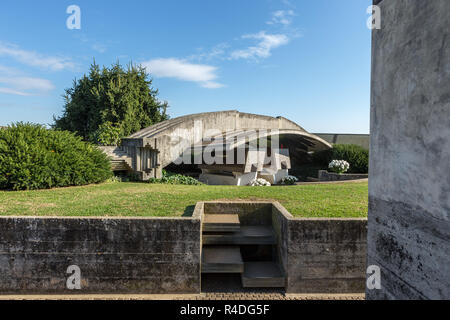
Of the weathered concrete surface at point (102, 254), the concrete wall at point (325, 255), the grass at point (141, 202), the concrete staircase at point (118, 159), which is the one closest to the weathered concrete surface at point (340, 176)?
the grass at point (141, 202)

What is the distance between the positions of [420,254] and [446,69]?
1.33 m

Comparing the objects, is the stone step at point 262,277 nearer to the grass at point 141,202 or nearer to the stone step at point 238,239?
the stone step at point 238,239

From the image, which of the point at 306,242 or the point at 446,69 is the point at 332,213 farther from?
the point at 446,69

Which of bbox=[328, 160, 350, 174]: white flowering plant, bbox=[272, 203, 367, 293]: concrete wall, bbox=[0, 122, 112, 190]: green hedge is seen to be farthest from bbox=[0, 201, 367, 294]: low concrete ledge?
bbox=[328, 160, 350, 174]: white flowering plant

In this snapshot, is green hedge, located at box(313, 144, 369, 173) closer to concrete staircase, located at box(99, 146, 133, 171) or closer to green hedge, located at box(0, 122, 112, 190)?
concrete staircase, located at box(99, 146, 133, 171)

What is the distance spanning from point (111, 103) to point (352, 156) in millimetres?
18987

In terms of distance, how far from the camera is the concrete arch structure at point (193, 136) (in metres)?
12.0

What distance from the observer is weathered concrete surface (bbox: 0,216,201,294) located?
179 inches

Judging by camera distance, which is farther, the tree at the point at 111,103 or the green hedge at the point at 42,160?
the tree at the point at 111,103

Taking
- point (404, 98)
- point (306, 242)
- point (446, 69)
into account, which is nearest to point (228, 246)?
point (306, 242)

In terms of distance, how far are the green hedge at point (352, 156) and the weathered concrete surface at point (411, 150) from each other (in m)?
15.6

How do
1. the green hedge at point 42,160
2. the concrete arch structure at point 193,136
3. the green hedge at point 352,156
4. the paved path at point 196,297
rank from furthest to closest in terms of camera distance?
the green hedge at point 352,156
the concrete arch structure at point 193,136
the green hedge at point 42,160
the paved path at point 196,297

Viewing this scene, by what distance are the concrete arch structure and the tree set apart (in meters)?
8.08

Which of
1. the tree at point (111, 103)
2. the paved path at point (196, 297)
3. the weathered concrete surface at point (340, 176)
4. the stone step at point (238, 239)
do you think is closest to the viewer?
the paved path at point (196, 297)
